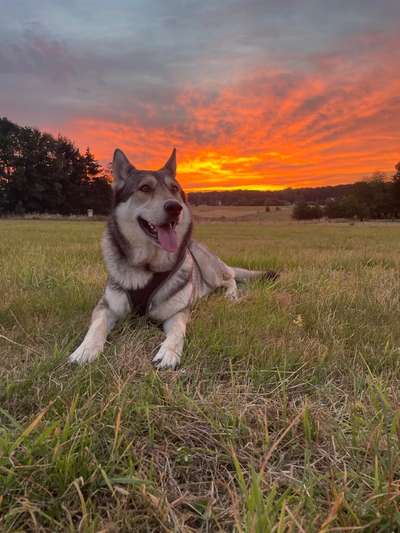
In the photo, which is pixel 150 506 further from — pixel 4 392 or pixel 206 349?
pixel 206 349

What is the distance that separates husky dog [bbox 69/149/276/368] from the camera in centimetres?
317

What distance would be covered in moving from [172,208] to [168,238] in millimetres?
294

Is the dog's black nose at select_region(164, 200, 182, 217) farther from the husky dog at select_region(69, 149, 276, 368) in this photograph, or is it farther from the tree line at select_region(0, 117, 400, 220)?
the tree line at select_region(0, 117, 400, 220)

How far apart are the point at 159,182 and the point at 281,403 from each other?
103 inches

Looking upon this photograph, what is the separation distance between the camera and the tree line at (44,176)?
53094mm

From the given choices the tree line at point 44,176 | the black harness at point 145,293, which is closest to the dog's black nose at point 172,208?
the black harness at point 145,293

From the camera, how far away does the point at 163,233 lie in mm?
3316

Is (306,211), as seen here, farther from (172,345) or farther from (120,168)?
(172,345)

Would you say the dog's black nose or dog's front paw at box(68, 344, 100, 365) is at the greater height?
the dog's black nose

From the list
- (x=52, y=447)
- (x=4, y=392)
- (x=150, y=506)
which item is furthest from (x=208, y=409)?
(x=4, y=392)

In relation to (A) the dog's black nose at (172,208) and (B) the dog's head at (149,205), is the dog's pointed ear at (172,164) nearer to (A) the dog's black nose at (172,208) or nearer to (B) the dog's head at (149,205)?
(B) the dog's head at (149,205)

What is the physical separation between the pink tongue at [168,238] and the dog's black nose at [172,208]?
13 cm

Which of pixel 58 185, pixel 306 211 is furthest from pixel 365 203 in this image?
pixel 58 185

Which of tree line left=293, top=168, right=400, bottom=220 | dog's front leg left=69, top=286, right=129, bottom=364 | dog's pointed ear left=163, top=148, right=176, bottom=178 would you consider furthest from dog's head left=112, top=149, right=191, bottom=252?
tree line left=293, top=168, right=400, bottom=220
